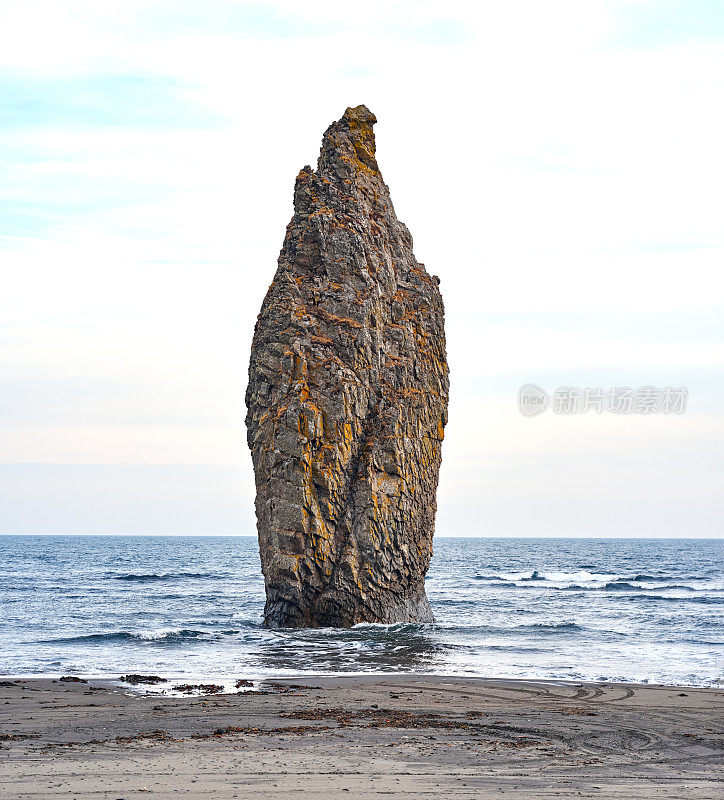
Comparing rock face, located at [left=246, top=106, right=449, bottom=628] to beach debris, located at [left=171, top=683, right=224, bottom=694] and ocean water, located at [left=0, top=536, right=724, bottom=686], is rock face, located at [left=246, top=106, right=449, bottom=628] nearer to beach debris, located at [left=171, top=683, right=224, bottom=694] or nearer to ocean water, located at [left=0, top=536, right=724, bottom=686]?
ocean water, located at [left=0, top=536, right=724, bottom=686]

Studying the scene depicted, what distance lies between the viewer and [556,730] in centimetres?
1468

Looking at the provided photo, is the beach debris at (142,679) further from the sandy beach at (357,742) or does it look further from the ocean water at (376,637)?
the sandy beach at (357,742)

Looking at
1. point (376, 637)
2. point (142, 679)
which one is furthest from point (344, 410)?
point (142, 679)

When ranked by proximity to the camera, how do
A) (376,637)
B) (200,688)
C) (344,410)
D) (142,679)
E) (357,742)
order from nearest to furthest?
1. (357,742)
2. (200,688)
3. (142,679)
4. (376,637)
5. (344,410)

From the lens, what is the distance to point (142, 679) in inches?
823

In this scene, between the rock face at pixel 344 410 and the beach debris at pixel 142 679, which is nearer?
the beach debris at pixel 142 679

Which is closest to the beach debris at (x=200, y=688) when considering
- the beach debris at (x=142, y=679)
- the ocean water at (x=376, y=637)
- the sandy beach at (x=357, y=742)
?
the sandy beach at (x=357, y=742)

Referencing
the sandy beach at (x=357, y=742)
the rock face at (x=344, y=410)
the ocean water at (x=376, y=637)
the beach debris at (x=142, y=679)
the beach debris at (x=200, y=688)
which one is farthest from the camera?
the rock face at (x=344, y=410)

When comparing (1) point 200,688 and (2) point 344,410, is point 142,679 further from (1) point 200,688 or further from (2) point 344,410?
(2) point 344,410

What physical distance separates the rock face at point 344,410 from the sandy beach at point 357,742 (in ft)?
35.4

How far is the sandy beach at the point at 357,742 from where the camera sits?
1043 centimetres

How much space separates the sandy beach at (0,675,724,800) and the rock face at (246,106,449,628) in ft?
35.4

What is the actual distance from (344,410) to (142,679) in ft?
44.0

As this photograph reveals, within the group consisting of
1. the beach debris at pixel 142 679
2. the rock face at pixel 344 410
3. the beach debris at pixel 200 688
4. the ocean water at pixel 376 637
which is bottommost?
the ocean water at pixel 376 637
